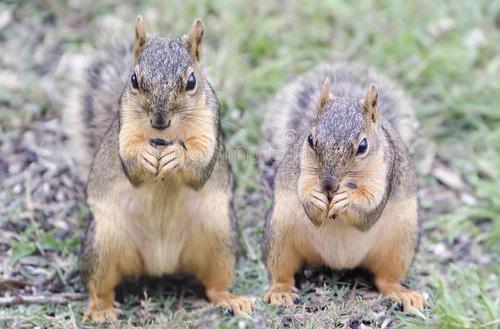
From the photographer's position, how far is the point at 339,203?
3551 millimetres

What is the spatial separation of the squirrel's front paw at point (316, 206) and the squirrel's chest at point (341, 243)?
139 millimetres

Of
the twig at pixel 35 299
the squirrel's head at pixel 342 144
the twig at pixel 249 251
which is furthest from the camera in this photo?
the twig at pixel 249 251

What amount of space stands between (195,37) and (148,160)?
542 mm

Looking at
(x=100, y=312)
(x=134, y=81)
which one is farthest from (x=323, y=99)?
(x=100, y=312)

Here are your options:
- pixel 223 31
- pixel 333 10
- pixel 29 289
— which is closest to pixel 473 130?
pixel 333 10

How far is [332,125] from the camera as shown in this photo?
3527 mm

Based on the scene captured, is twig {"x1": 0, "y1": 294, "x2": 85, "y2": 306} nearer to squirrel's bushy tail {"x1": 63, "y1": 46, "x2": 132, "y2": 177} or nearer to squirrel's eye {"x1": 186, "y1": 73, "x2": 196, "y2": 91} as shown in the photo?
squirrel's bushy tail {"x1": 63, "y1": 46, "x2": 132, "y2": 177}

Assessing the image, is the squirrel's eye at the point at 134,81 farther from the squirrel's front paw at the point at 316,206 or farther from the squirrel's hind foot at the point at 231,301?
the squirrel's hind foot at the point at 231,301

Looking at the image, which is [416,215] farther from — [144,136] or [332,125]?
[144,136]

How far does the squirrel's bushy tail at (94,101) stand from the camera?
4453 millimetres

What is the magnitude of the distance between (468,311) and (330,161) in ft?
3.17

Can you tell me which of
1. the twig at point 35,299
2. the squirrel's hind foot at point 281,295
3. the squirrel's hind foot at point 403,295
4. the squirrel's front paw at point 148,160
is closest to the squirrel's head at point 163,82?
the squirrel's front paw at point 148,160

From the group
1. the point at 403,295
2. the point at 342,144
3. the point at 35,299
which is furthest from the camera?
the point at 35,299

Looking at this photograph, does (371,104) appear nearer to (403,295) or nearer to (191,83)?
(191,83)
